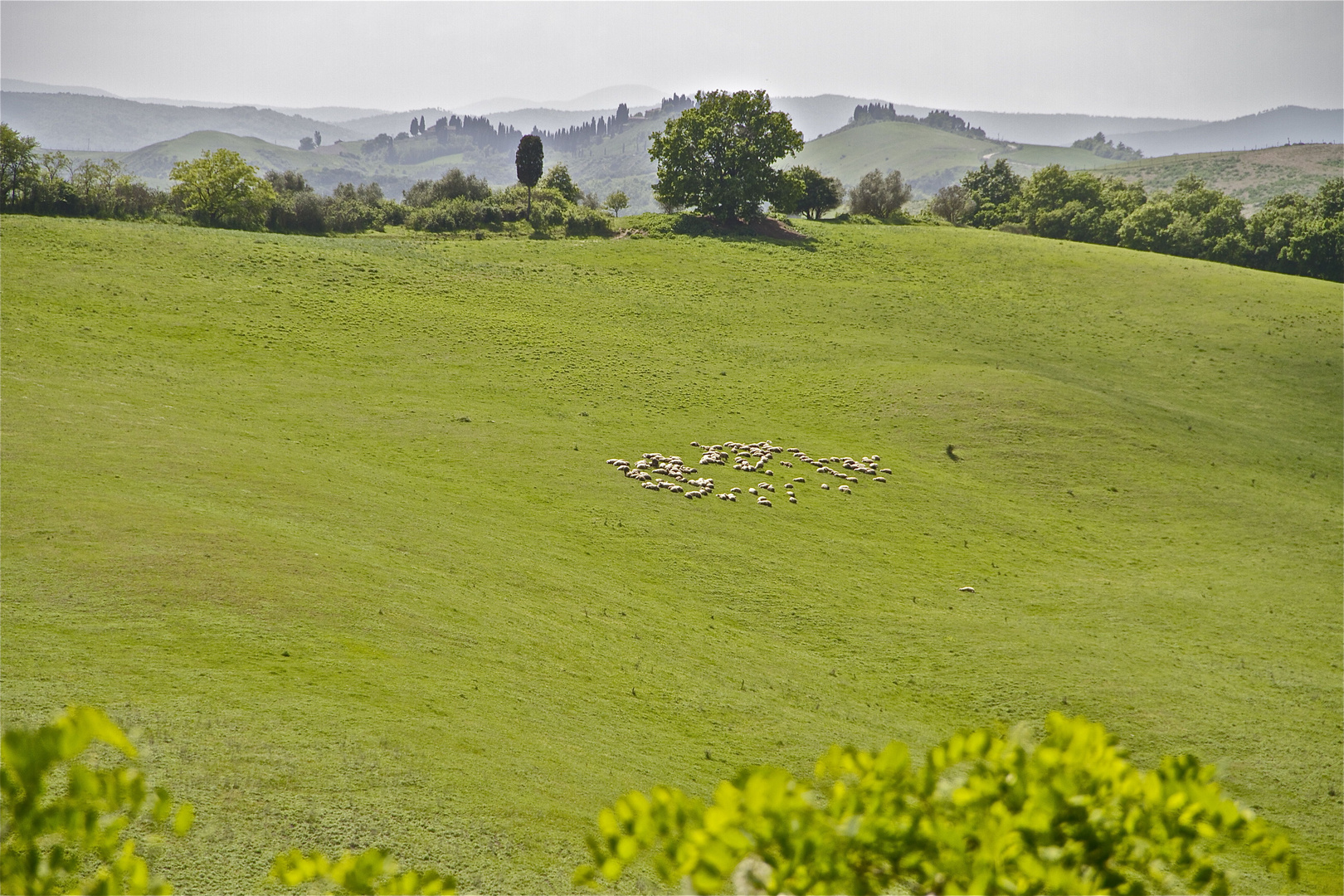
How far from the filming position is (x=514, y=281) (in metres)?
61.6

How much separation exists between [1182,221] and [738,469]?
267 feet

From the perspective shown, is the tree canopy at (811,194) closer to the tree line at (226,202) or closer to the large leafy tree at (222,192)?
the tree line at (226,202)

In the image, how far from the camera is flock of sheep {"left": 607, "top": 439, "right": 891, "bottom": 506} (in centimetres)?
3338

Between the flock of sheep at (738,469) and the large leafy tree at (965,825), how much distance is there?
28343mm

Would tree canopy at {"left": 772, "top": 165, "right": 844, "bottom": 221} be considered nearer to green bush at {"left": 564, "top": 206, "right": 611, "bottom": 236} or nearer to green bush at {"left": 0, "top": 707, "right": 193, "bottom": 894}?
green bush at {"left": 564, "top": 206, "right": 611, "bottom": 236}

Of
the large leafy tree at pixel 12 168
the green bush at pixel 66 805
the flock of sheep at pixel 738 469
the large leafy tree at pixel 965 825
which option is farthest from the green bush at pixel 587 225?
the large leafy tree at pixel 965 825

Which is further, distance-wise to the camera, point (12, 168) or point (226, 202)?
point (226, 202)

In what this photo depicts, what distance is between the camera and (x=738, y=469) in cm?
3625

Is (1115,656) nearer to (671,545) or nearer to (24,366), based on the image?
(671,545)

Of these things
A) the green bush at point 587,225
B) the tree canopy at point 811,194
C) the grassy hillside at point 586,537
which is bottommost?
the grassy hillside at point 586,537

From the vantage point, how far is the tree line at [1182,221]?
80.3 metres

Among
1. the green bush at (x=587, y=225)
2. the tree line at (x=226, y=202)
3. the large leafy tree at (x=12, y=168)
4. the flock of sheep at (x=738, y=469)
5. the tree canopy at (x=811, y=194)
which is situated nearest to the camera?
the flock of sheep at (x=738, y=469)

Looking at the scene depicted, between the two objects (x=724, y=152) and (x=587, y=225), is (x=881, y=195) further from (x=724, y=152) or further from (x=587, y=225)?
(x=587, y=225)

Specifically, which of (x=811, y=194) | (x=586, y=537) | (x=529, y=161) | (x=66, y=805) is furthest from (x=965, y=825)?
(x=811, y=194)
